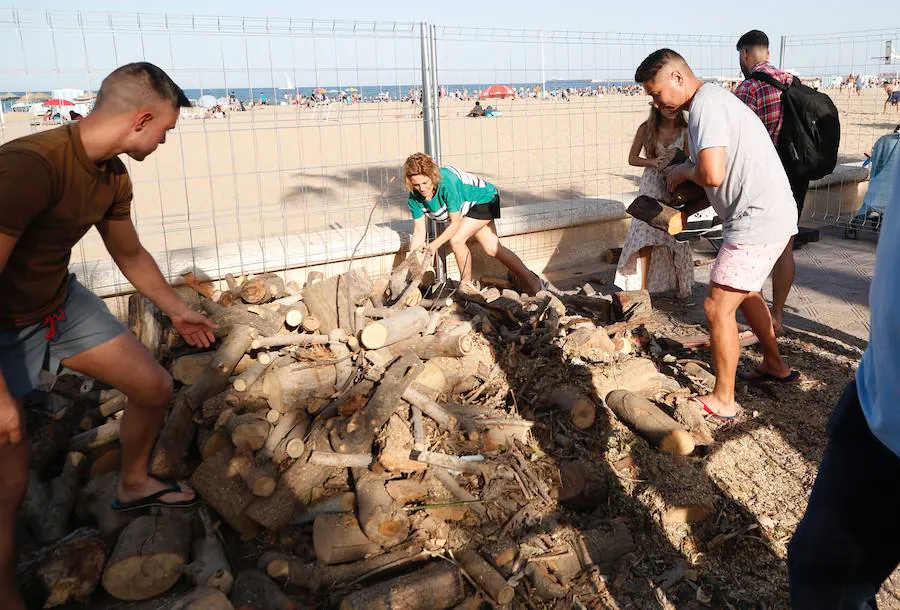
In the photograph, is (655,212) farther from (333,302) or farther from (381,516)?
(381,516)

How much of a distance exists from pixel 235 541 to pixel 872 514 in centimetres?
253

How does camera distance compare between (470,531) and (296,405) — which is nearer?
(470,531)

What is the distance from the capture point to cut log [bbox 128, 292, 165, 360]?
4.29 metres

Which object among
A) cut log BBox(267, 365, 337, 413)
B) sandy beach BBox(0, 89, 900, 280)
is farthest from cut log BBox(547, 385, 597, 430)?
sandy beach BBox(0, 89, 900, 280)

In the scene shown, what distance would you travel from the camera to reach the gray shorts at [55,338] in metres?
2.69

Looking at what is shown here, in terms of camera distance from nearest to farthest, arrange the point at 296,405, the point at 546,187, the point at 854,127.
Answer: the point at 296,405, the point at 546,187, the point at 854,127

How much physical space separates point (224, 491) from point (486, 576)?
1.23 m

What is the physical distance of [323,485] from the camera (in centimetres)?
342

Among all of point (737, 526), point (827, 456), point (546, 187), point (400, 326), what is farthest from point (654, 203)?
point (546, 187)

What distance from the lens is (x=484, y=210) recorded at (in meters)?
Answer: 6.30

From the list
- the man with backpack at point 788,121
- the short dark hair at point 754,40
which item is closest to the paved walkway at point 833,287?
the man with backpack at point 788,121

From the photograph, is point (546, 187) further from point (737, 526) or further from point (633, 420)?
point (737, 526)

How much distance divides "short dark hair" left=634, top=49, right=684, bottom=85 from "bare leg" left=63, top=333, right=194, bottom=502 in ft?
9.00

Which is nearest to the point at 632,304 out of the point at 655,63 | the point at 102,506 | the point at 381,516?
the point at 655,63
